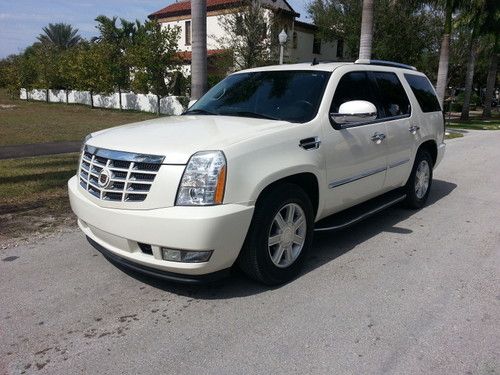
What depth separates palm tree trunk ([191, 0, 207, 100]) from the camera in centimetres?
916

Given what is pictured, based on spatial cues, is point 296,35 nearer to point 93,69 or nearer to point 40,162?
point 93,69

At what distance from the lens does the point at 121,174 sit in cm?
351

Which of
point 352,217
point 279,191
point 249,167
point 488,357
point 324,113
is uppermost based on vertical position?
point 324,113

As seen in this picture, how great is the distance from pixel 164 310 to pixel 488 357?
7.40ft

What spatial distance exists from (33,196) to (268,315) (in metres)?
4.59

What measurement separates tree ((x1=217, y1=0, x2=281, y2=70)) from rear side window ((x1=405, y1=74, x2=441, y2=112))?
1588cm

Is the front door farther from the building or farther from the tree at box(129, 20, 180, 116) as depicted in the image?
the building

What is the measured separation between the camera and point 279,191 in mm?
3758

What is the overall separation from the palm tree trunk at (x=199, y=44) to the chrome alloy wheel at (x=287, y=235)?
6.22m

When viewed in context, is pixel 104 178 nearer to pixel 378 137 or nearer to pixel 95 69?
pixel 378 137

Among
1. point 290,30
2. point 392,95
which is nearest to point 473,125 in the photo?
point 290,30

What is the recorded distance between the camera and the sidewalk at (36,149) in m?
10.9

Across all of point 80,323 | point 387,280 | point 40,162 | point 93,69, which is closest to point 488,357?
point 387,280

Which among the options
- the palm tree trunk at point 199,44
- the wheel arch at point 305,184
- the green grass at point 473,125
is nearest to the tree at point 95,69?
the green grass at point 473,125
